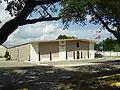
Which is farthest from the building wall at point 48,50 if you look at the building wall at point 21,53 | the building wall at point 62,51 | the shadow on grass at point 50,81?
the shadow on grass at point 50,81

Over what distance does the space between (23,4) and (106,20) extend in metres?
12.9

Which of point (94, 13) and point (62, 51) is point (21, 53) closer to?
point (62, 51)

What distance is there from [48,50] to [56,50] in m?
1.63

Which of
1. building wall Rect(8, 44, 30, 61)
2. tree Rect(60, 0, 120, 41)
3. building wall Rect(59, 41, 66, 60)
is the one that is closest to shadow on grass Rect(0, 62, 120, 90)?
tree Rect(60, 0, 120, 41)

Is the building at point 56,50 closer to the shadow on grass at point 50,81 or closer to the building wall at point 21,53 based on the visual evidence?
the building wall at point 21,53

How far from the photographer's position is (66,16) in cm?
2588

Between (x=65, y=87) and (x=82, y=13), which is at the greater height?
(x=82, y=13)

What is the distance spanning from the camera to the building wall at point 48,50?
231 ft

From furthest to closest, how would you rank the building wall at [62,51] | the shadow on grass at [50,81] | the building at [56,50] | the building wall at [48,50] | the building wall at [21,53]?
1. the building wall at [21,53]
2. the building wall at [62,51]
3. the building at [56,50]
4. the building wall at [48,50]
5. the shadow on grass at [50,81]

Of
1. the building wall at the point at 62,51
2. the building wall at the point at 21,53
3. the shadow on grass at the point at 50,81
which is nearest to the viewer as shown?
the shadow on grass at the point at 50,81

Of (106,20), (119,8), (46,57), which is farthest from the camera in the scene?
(46,57)

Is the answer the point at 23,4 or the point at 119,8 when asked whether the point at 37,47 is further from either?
the point at 23,4

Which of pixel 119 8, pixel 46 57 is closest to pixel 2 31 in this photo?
pixel 119 8

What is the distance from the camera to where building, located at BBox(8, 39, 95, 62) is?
70688mm
